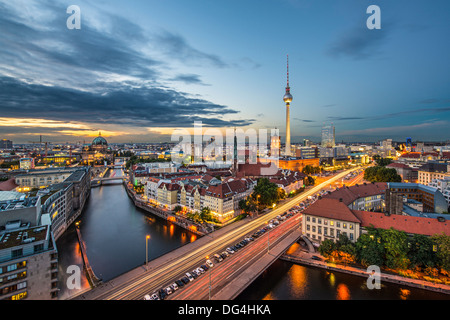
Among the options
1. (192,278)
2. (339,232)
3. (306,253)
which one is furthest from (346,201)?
(192,278)

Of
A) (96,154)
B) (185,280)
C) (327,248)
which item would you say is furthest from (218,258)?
(96,154)

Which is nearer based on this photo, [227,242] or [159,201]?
[227,242]

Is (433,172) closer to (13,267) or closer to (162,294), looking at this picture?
(162,294)

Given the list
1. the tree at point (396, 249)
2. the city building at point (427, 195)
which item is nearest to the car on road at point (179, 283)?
the tree at point (396, 249)

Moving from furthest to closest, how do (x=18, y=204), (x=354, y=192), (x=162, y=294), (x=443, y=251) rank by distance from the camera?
(x=354, y=192) < (x=18, y=204) < (x=443, y=251) < (x=162, y=294)
